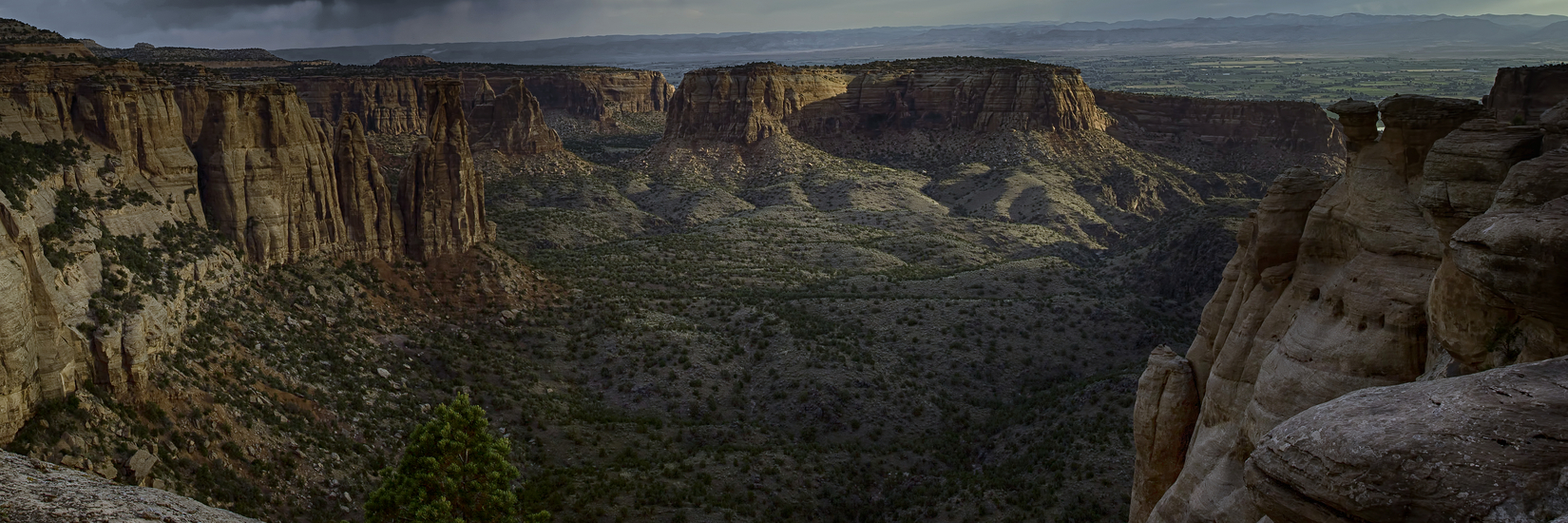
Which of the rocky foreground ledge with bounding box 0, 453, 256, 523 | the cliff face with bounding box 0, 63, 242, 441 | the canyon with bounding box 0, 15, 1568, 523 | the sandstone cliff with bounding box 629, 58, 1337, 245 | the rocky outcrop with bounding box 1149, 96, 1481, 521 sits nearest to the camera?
the canyon with bounding box 0, 15, 1568, 523

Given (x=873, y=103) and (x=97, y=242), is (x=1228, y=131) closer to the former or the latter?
(x=873, y=103)

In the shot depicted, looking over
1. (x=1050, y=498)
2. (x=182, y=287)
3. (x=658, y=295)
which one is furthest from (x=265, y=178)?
(x=1050, y=498)

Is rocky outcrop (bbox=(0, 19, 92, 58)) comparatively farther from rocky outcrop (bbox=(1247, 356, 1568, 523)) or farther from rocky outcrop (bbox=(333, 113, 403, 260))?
rocky outcrop (bbox=(1247, 356, 1568, 523))

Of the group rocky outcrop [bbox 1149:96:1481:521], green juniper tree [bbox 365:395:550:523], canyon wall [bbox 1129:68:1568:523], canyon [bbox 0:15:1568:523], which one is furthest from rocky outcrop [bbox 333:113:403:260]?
rocky outcrop [bbox 1149:96:1481:521]

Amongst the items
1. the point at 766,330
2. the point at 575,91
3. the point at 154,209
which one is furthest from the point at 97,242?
the point at 575,91

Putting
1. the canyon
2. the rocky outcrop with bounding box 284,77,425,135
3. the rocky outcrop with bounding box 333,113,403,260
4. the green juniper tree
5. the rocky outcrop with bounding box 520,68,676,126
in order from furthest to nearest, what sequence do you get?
the rocky outcrop with bounding box 520,68,676,126, the rocky outcrop with bounding box 284,77,425,135, the rocky outcrop with bounding box 333,113,403,260, the green juniper tree, the canyon

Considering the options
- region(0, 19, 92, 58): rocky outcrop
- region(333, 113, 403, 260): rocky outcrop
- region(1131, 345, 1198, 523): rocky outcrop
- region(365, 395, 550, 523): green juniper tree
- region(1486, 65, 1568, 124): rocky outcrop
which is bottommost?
region(365, 395, 550, 523): green juniper tree

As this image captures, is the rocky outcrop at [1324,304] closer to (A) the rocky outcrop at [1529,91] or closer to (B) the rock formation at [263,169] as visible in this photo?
(A) the rocky outcrop at [1529,91]

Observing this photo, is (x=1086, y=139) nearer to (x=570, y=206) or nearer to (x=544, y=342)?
(x=570, y=206)
